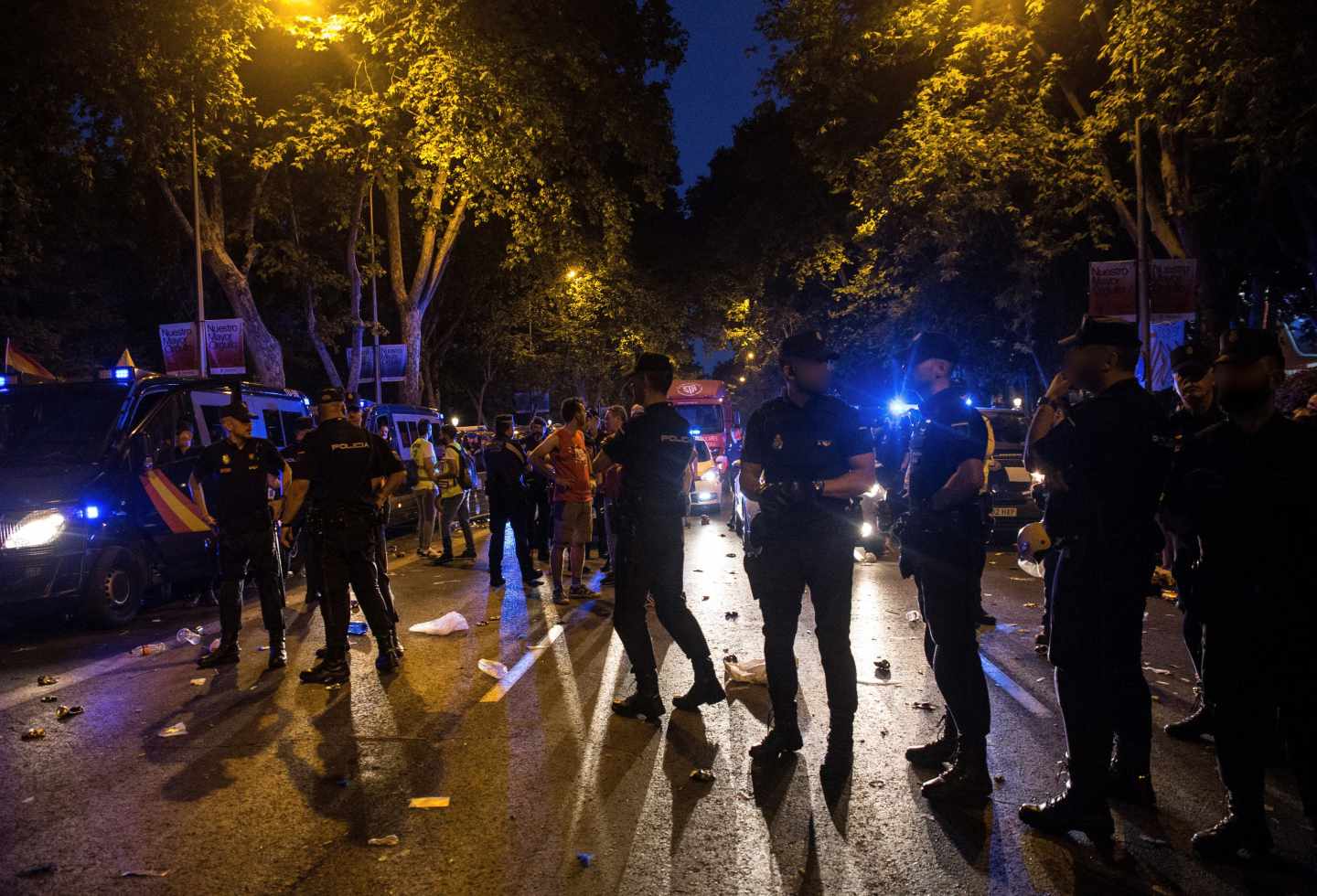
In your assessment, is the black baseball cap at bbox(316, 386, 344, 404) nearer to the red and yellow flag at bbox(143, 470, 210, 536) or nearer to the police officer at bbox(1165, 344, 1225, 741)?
the red and yellow flag at bbox(143, 470, 210, 536)

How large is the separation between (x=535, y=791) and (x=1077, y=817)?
7.94 ft

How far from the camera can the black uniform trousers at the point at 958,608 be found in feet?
14.5

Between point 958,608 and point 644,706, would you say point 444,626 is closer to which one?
point 644,706

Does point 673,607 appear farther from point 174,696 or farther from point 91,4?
point 91,4

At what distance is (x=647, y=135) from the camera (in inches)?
1035

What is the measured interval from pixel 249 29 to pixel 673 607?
1712 centimetres

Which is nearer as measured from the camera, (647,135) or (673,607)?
(673,607)

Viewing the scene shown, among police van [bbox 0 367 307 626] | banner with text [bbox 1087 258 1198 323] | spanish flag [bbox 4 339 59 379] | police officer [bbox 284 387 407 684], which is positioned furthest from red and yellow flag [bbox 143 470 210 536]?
banner with text [bbox 1087 258 1198 323]

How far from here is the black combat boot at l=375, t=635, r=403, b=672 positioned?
23.2 feet

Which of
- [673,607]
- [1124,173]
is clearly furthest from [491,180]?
[673,607]

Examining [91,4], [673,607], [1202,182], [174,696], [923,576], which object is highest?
[91,4]

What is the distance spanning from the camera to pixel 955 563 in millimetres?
4422

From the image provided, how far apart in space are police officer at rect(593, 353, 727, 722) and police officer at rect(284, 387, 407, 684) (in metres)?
2.08

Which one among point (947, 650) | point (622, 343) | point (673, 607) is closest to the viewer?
point (947, 650)
